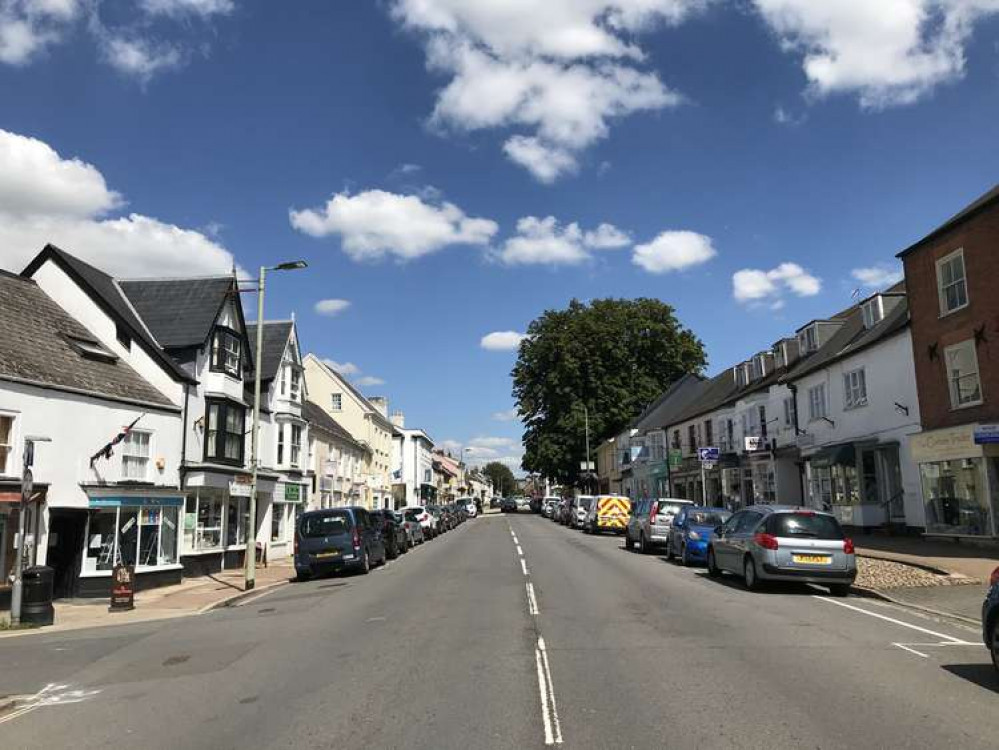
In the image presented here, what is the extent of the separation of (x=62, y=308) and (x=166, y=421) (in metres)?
4.60

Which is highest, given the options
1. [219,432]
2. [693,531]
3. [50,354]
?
[50,354]

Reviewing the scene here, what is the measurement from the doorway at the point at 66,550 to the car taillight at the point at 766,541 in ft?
50.1

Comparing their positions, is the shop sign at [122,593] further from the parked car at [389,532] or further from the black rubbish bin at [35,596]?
the parked car at [389,532]

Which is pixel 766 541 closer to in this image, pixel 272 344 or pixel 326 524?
pixel 326 524

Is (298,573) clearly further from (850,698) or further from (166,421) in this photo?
(850,698)

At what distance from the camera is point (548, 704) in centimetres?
687

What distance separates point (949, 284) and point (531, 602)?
1543 cm

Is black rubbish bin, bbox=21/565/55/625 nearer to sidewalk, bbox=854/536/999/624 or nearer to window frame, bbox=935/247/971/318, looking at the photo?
sidewalk, bbox=854/536/999/624

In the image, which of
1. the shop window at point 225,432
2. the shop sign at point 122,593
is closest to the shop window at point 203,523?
the shop window at point 225,432

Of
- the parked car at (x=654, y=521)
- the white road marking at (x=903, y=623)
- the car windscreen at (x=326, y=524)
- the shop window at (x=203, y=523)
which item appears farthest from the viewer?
the parked car at (x=654, y=521)

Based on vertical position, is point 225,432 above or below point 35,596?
above

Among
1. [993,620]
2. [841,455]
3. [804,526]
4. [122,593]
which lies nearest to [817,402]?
[841,455]

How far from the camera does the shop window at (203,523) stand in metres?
23.3

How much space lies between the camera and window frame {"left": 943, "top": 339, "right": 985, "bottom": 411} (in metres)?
20.3
